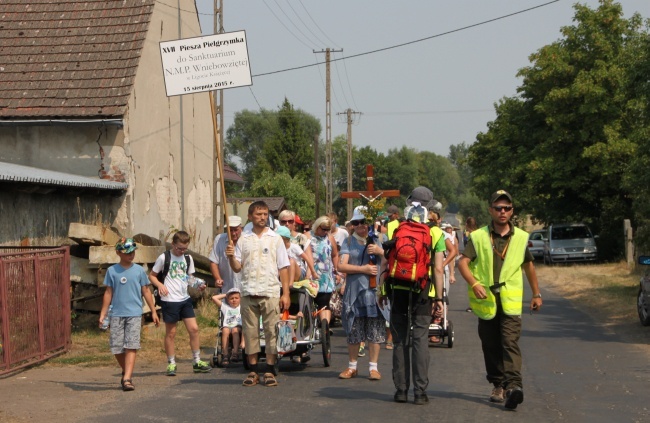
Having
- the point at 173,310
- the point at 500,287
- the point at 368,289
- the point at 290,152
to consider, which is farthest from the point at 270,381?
the point at 290,152

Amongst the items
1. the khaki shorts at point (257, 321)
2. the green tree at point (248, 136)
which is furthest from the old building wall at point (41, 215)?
the green tree at point (248, 136)

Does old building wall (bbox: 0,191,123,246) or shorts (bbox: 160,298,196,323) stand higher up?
old building wall (bbox: 0,191,123,246)

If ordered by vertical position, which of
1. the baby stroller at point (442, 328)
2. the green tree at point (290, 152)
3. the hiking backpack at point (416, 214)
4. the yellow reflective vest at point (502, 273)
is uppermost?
the green tree at point (290, 152)

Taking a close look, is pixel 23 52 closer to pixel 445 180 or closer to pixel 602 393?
pixel 602 393

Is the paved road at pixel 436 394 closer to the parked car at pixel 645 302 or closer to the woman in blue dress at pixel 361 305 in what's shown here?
the woman in blue dress at pixel 361 305

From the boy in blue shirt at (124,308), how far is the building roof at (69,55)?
9.80m

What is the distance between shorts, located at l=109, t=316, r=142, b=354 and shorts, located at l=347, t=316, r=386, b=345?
7.60 ft

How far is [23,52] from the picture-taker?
71.6ft

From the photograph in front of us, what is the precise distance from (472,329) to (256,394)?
291 inches

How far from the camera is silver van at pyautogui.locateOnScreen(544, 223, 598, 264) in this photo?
132ft

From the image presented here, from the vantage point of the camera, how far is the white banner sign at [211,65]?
12.6m

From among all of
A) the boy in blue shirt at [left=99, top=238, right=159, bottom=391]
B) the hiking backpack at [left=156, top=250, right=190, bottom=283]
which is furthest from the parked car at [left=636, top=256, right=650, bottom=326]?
the boy in blue shirt at [left=99, top=238, right=159, bottom=391]

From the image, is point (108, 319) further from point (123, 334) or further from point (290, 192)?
point (290, 192)

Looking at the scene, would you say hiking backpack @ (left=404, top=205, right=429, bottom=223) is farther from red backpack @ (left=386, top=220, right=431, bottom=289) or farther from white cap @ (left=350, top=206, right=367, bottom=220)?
white cap @ (left=350, top=206, right=367, bottom=220)
